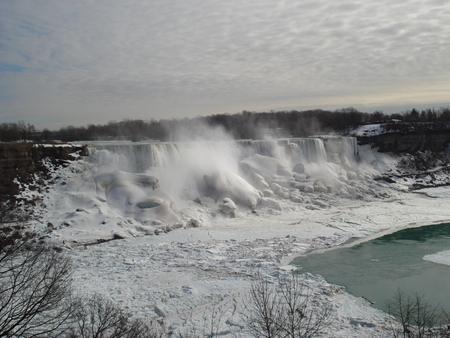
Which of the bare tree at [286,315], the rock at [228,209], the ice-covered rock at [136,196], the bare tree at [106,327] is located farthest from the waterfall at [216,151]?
the bare tree at [286,315]

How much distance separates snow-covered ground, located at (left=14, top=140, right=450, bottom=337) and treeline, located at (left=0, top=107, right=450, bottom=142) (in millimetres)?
16660

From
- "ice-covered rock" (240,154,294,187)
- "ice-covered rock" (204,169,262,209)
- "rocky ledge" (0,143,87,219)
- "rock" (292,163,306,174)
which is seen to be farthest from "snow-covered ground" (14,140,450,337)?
"rock" (292,163,306,174)

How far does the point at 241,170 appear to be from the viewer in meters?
28.7

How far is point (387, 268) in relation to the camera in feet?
42.4

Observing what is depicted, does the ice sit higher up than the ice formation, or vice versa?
the ice formation

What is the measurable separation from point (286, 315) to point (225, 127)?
150 ft

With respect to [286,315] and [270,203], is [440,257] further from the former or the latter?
[270,203]

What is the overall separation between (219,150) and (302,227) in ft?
40.2

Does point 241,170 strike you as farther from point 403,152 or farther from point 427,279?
point 403,152

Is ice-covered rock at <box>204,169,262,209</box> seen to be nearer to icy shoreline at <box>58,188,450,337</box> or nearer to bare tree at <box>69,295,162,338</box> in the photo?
icy shoreline at <box>58,188,450,337</box>

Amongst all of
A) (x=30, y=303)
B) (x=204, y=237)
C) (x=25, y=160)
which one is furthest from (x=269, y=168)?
(x=30, y=303)

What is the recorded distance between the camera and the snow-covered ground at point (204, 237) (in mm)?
9859

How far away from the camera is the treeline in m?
38.9

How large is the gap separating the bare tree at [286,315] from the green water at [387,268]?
5.66ft
